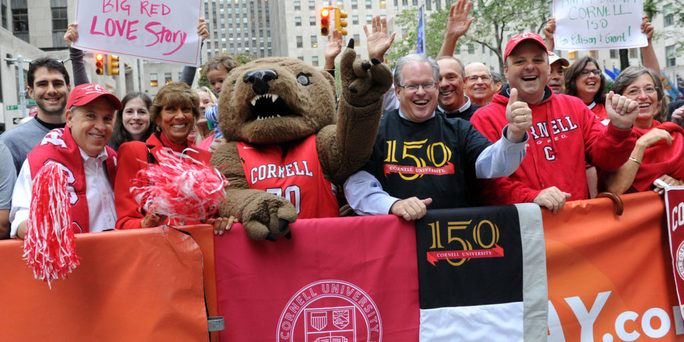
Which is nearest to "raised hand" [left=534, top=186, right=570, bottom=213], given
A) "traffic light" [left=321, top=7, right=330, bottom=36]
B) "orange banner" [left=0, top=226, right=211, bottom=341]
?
"orange banner" [left=0, top=226, right=211, bottom=341]

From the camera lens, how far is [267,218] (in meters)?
2.97

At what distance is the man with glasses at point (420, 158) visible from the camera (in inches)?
129

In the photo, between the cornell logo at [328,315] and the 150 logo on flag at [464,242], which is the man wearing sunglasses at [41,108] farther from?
the 150 logo on flag at [464,242]

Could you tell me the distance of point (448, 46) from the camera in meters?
4.97

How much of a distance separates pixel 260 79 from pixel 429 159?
3.58 ft

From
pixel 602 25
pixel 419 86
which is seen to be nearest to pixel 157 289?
pixel 419 86

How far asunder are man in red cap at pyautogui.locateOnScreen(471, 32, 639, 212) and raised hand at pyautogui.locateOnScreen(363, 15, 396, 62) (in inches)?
30.7

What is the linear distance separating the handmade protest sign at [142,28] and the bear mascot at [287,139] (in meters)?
0.94

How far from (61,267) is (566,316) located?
8.47ft

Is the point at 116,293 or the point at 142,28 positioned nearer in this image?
the point at 116,293

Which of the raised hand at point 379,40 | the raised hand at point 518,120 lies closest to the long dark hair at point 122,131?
the raised hand at point 379,40

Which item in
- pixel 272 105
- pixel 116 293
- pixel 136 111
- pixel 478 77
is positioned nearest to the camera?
pixel 116 293

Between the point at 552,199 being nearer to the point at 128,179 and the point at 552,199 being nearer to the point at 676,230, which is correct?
the point at 676,230

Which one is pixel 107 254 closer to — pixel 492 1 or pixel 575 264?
pixel 575 264
